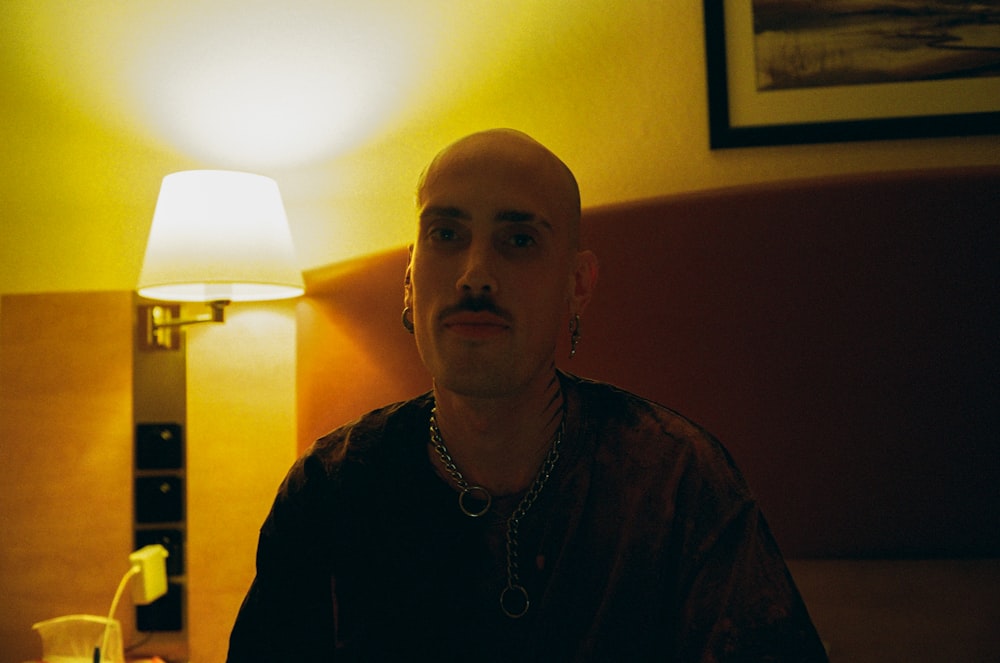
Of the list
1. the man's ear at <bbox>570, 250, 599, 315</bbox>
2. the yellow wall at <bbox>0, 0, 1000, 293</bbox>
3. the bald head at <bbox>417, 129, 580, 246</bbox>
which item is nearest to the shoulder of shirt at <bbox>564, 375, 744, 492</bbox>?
the man's ear at <bbox>570, 250, 599, 315</bbox>

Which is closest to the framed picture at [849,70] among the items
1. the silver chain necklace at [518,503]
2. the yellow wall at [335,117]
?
the yellow wall at [335,117]

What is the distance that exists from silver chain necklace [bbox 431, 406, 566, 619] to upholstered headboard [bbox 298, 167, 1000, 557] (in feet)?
1.32

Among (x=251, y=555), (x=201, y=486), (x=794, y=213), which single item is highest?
(x=794, y=213)

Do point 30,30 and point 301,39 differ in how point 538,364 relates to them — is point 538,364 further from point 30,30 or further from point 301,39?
point 30,30

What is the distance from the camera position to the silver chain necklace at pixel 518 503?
2.52 feet

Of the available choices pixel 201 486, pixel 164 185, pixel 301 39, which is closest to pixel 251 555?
Result: pixel 201 486

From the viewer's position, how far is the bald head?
2.75ft

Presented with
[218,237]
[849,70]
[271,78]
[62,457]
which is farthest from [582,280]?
[62,457]

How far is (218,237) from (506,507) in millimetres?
769

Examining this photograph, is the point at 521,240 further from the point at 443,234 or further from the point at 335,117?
the point at 335,117

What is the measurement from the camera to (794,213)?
1.16 meters

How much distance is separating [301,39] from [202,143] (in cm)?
32

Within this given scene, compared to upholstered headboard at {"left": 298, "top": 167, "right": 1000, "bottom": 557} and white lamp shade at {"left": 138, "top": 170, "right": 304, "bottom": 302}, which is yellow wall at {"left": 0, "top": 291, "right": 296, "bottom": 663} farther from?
upholstered headboard at {"left": 298, "top": 167, "right": 1000, "bottom": 557}

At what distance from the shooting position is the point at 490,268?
802 millimetres
